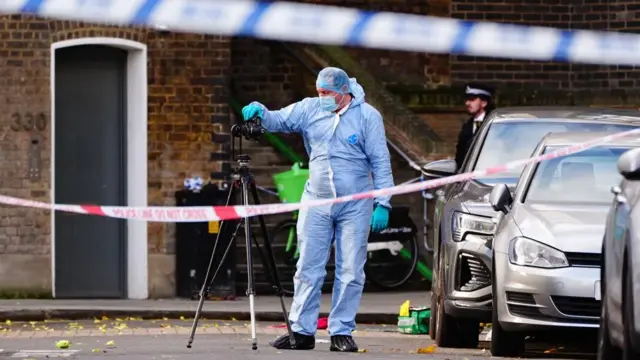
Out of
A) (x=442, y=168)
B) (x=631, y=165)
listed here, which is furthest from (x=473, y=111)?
(x=631, y=165)

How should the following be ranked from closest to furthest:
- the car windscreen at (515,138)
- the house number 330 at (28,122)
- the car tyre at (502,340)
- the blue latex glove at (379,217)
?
the car tyre at (502,340)
the blue latex glove at (379,217)
the car windscreen at (515,138)
the house number 330 at (28,122)

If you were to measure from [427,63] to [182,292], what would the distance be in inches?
194

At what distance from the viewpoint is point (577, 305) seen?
35.5 feet

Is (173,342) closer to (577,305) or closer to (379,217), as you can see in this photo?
(379,217)

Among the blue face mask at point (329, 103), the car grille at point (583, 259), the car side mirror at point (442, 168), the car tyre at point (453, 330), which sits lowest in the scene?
the car tyre at point (453, 330)

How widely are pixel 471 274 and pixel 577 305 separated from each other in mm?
1511

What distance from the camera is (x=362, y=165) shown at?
39.7 ft

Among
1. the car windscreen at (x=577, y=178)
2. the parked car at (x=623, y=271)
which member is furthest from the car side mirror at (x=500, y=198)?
the parked car at (x=623, y=271)

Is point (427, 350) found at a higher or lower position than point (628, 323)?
lower

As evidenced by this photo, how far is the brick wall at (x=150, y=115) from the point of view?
18.2 meters

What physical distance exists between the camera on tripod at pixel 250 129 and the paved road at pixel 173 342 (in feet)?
4.66

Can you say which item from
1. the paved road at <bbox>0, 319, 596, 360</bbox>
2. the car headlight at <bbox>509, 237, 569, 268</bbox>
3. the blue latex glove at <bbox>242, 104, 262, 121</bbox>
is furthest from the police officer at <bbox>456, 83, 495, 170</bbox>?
the car headlight at <bbox>509, 237, 569, 268</bbox>

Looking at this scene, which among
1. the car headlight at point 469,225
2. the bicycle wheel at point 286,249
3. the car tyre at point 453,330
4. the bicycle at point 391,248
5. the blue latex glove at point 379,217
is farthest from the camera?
the bicycle at point 391,248

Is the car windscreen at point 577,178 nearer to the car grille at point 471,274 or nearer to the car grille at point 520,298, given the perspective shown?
the car grille at point 471,274
